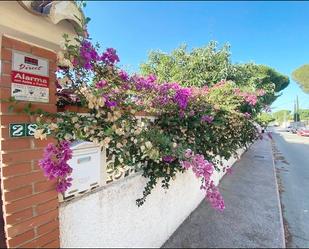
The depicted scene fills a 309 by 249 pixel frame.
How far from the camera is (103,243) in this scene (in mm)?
2379

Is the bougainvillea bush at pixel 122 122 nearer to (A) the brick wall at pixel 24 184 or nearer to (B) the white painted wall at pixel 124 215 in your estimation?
(A) the brick wall at pixel 24 184

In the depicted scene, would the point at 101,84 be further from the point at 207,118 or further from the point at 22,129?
the point at 207,118

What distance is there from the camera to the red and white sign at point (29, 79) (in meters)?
1.67

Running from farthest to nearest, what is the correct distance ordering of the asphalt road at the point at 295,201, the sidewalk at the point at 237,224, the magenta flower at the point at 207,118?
the asphalt road at the point at 295,201, the magenta flower at the point at 207,118, the sidewalk at the point at 237,224

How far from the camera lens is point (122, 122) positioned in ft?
7.80

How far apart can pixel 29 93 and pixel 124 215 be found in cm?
164

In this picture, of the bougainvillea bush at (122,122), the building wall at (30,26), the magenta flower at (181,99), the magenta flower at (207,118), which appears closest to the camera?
the building wall at (30,26)

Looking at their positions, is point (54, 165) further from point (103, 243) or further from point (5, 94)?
point (103, 243)

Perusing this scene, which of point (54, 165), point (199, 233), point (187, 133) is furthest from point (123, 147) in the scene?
point (199, 233)

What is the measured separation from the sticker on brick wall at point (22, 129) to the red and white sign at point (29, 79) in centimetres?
30

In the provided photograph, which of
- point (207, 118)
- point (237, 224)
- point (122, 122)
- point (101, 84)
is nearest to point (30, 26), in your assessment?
point (101, 84)

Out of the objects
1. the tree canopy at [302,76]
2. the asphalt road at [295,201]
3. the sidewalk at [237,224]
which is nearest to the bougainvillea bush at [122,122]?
the sidewalk at [237,224]

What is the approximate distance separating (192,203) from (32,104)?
349 centimetres

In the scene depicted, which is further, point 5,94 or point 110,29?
point 110,29
